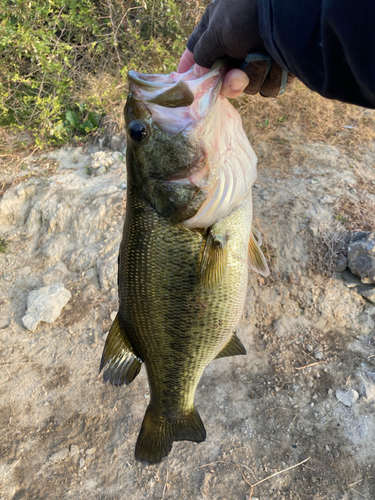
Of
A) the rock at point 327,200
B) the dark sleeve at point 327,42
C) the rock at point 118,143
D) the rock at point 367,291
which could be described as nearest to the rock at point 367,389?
the rock at point 367,291

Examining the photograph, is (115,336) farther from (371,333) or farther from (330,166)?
(330,166)

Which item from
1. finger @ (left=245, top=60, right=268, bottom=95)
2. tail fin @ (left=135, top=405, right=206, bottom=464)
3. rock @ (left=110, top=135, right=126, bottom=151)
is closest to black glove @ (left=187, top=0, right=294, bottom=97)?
finger @ (left=245, top=60, right=268, bottom=95)

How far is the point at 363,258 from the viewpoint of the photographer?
293 centimetres

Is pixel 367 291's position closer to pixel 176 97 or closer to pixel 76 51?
pixel 176 97

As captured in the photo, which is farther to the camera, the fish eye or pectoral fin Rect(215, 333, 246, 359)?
pectoral fin Rect(215, 333, 246, 359)

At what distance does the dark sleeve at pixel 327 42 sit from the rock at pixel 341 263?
2.17 meters

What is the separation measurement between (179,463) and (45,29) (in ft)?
18.9

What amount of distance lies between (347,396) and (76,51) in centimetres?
581

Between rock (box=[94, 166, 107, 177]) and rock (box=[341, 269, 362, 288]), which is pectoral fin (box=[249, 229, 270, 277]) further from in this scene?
rock (box=[94, 166, 107, 177])

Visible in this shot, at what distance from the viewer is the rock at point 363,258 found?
2.89 m

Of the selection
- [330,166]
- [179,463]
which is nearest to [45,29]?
[330,166]

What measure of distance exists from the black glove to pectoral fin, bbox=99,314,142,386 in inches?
56.2

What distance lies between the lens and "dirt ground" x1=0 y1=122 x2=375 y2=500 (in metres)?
2.41

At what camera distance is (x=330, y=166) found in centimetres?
398
